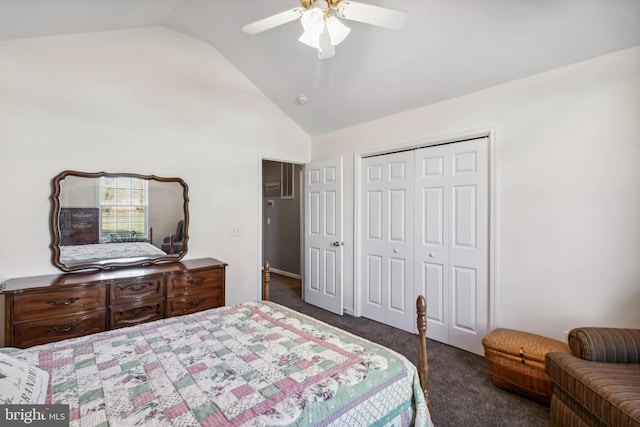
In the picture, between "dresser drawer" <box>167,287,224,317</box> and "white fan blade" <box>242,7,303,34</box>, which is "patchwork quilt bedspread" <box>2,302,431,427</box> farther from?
"white fan blade" <box>242,7,303,34</box>

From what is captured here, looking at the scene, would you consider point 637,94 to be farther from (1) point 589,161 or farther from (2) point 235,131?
(2) point 235,131

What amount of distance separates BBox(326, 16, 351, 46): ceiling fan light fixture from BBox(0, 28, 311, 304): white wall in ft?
6.88

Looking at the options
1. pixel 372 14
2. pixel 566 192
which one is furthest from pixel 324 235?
pixel 372 14

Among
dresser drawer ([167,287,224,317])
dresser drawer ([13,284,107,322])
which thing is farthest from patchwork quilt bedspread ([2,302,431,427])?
dresser drawer ([167,287,224,317])

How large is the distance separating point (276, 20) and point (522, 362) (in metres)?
2.74

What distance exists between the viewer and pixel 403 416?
4.28 ft

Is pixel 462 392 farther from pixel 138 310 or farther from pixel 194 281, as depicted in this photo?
pixel 138 310

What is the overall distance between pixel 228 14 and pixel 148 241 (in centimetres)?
231

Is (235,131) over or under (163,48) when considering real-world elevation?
under

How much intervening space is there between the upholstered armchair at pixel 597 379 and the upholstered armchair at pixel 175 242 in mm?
3216

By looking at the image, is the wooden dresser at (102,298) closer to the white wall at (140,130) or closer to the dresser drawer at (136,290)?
the dresser drawer at (136,290)

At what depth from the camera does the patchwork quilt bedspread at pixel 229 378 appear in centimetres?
100

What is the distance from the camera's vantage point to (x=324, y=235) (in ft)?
13.2

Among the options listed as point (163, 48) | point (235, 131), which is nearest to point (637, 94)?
point (235, 131)
